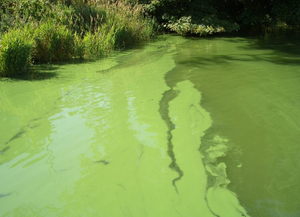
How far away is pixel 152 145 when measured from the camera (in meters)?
2.73

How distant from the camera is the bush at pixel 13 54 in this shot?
16.9ft

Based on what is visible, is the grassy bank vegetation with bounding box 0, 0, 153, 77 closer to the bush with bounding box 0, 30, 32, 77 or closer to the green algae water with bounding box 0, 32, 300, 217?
the bush with bounding box 0, 30, 32, 77

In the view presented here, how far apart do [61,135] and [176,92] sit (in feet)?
6.17

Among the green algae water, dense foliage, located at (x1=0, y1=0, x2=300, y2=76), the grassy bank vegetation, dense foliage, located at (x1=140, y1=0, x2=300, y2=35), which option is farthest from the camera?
dense foliage, located at (x1=140, y1=0, x2=300, y2=35)

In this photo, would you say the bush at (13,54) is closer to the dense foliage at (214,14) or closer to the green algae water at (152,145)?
the green algae water at (152,145)

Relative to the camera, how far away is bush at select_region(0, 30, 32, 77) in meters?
5.16

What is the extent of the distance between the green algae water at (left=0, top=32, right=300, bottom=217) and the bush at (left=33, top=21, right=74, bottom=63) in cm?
151

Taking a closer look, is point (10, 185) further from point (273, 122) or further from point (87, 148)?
point (273, 122)

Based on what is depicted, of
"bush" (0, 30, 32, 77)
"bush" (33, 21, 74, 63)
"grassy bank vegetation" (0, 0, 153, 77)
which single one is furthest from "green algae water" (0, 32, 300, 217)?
"bush" (33, 21, 74, 63)

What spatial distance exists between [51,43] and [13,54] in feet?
4.38

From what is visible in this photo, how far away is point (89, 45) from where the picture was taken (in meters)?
7.15

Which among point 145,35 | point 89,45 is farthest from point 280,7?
point 89,45

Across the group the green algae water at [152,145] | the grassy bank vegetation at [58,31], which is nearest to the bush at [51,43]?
the grassy bank vegetation at [58,31]

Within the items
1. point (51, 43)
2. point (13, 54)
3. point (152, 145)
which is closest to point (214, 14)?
point (51, 43)
